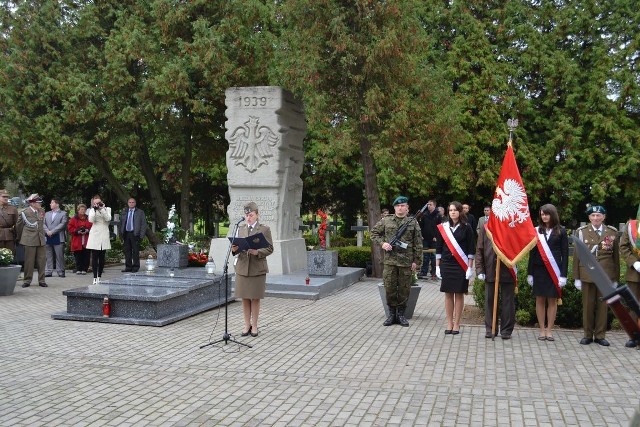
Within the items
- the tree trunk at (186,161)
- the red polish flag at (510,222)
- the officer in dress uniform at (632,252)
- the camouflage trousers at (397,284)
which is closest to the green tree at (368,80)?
the tree trunk at (186,161)

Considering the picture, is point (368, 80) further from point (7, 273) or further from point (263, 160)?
point (7, 273)

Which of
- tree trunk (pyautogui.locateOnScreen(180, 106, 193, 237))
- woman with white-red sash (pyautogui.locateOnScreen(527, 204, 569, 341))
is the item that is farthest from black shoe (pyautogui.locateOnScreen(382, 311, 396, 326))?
tree trunk (pyautogui.locateOnScreen(180, 106, 193, 237))

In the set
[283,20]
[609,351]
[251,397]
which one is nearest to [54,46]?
[283,20]

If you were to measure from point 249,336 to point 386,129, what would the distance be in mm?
7992

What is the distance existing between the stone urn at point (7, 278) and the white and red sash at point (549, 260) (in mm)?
9895

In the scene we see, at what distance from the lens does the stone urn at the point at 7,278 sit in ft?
40.0

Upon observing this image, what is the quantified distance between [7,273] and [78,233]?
3.43 m

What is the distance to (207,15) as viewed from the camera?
17.2 meters

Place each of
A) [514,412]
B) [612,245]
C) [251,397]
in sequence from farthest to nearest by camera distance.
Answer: [612,245] → [251,397] → [514,412]

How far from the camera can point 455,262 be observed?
9.03m

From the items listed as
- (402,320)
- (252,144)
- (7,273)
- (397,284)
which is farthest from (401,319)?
(7,273)

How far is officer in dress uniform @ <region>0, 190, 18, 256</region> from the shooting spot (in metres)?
13.2

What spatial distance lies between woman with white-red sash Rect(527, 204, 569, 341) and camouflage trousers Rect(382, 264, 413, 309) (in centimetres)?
182

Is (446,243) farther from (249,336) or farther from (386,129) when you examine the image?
(386,129)
